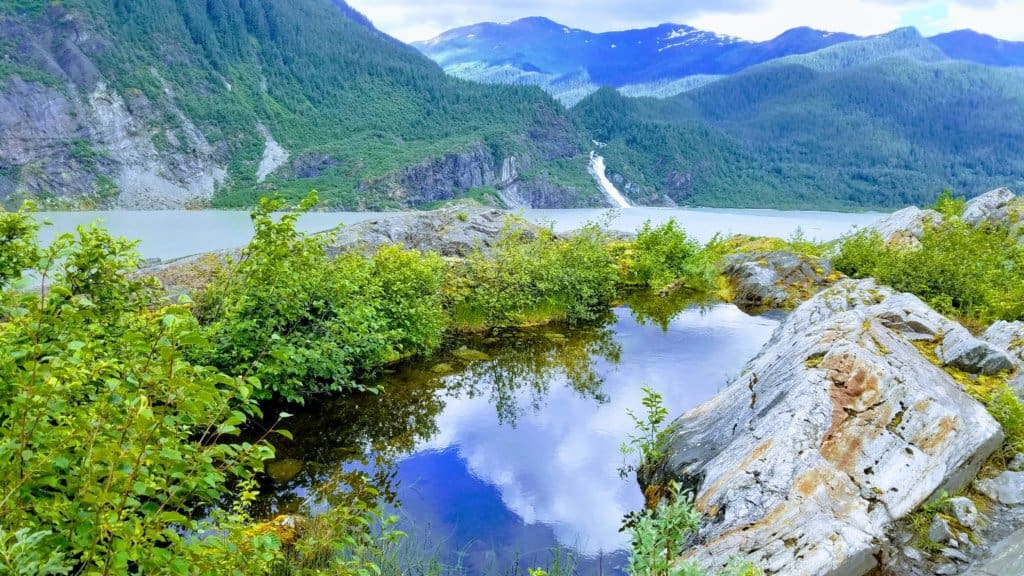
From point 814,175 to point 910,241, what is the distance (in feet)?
597

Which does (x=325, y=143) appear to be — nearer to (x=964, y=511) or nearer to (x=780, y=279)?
(x=780, y=279)

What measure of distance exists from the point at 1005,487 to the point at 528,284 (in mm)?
12606

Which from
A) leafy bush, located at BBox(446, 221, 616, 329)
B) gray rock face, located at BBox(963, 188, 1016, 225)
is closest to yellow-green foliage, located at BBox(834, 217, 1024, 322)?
gray rock face, located at BBox(963, 188, 1016, 225)

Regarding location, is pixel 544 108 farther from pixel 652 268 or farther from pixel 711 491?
pixel 711 491

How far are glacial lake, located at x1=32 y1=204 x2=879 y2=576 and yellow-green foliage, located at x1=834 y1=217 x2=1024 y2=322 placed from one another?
162 inches

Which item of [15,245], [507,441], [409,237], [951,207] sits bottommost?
[507,441]

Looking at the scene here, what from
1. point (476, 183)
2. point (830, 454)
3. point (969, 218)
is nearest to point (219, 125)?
point (476, 183)

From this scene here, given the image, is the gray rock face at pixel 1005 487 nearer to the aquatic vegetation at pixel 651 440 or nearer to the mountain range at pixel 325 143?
the aquatic vegetation at pixel 651 440

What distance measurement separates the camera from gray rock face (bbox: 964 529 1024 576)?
457 centimetres

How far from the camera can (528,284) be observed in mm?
17484

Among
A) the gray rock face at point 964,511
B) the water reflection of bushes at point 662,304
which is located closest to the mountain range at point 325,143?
the water reflection of bushes at point 662,304

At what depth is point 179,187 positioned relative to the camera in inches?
5630

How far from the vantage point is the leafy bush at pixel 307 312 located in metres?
9.00

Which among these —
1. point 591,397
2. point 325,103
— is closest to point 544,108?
point 325,103
